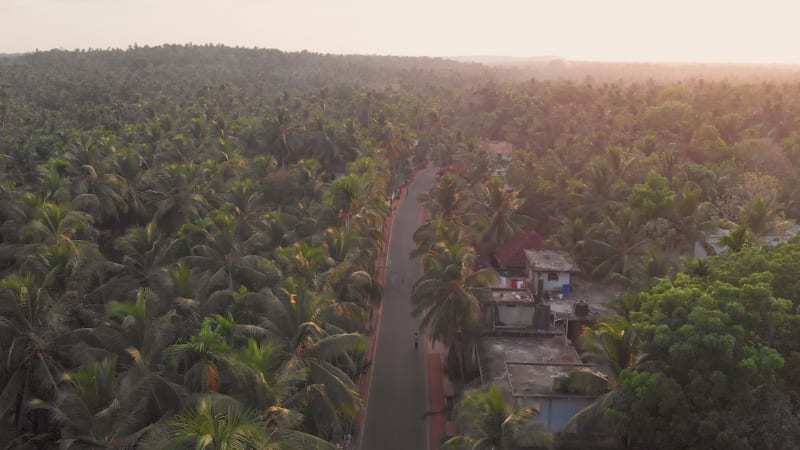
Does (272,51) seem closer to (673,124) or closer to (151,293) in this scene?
(673,124)

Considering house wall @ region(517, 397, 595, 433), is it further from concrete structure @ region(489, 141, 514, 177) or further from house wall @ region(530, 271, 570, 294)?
concrete structure @ region(489, 141, 514, 177)

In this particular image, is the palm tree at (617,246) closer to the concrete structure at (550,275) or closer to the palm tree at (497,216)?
the concrete structure at (550,275)

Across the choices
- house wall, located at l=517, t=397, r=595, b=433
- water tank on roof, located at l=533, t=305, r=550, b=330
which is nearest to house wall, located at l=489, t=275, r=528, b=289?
water tank on roof, located at l=533, t=305, r=550, b=330

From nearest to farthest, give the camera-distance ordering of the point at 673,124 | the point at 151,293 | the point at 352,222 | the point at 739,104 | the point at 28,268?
the point at 151,293
the point at 28,268
the point at 352,222
the point at 673,124
the point at 739,104

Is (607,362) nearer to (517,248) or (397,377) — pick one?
(397,377)

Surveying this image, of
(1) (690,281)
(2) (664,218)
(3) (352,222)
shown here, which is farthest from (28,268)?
(2) (664,218)

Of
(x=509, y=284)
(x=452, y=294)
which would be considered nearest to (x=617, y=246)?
(x=509, y=284)
